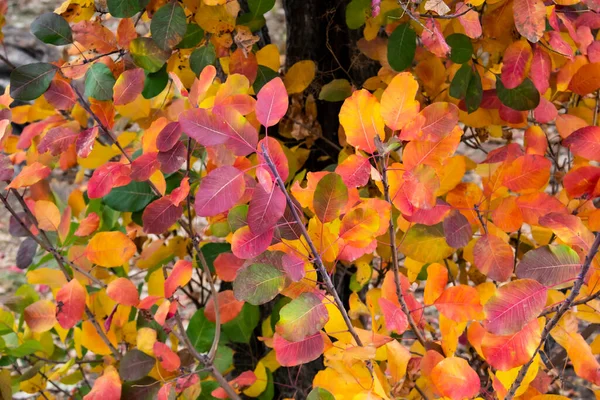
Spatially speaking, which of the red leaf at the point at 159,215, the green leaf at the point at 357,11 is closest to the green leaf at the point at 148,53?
the red leaf at the point at 159,215

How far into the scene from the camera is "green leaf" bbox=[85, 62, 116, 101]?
93cm

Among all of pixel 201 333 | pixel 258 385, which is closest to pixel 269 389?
pixel 258 385

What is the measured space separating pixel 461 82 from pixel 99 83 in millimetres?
585

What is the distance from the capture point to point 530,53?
96cm

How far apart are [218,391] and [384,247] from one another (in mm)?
390

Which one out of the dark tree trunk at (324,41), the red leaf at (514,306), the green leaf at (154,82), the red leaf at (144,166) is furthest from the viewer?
the dark tree trunk at (324,41)

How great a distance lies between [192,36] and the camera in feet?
3.42

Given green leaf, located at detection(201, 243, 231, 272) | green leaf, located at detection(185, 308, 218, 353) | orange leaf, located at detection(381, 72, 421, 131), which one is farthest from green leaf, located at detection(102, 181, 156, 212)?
orange leaf, located at detection(381, 72, 421, 131)

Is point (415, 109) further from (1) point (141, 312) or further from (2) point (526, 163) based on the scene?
(1) point (141, 312)

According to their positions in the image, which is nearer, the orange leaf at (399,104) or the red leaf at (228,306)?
the orange leaf at (399,104)

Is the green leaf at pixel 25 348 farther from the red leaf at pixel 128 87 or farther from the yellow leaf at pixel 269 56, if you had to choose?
the yellow leaf at pixel 269 56

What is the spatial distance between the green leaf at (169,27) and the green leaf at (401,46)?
34cm

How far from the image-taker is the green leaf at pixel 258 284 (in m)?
0.67

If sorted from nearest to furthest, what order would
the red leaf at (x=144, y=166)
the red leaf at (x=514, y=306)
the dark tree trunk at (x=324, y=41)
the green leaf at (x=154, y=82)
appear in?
the red leaf at (x=514, y=306) < the red leaf at (x=144, y=166) < the green leaf at (x=154, y=82) < the dark tree trunk at (x=324, y=41)
